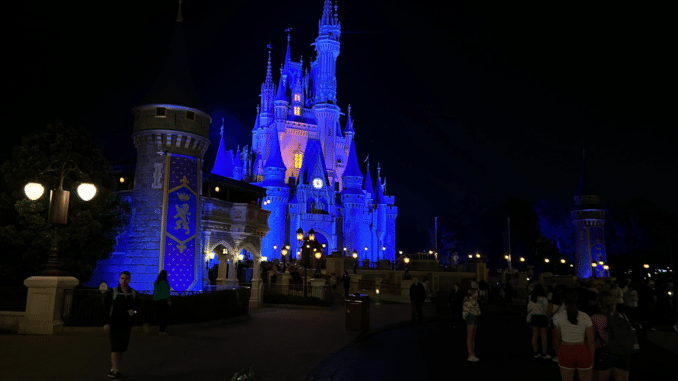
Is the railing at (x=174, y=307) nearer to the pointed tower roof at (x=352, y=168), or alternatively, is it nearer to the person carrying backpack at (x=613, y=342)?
the person carrying backpack at (x=613, y=342)

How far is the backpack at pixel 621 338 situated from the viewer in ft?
20.3

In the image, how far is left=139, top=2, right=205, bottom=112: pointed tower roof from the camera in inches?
939

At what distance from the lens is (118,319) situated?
7738mm

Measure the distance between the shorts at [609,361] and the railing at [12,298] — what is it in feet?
47.4

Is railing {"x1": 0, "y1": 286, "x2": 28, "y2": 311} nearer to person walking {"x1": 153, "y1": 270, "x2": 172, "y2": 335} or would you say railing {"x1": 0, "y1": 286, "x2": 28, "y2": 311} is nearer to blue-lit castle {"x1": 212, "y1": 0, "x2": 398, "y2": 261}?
person walking {"x1": 153, "y1": 270, "x2": 172, "y2": 335}

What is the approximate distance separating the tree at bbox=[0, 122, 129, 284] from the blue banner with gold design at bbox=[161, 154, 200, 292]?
2262mm

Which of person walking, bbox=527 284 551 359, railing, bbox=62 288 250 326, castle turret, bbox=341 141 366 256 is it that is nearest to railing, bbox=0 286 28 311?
railing, bbox=62 288 250 326

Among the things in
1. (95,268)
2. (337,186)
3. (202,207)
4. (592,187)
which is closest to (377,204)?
(337,186)

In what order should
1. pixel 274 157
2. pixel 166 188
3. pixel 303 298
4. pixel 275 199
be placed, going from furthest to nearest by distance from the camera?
pixel 274 157 < pixel 275 199 < pixel 166 188 < pixel 303 298

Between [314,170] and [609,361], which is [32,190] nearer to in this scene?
[609,361]

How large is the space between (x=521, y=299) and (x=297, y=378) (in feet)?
95.5

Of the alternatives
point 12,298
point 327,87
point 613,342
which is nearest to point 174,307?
point 12,298

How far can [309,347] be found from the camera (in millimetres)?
11227

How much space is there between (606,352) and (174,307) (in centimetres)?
1124
